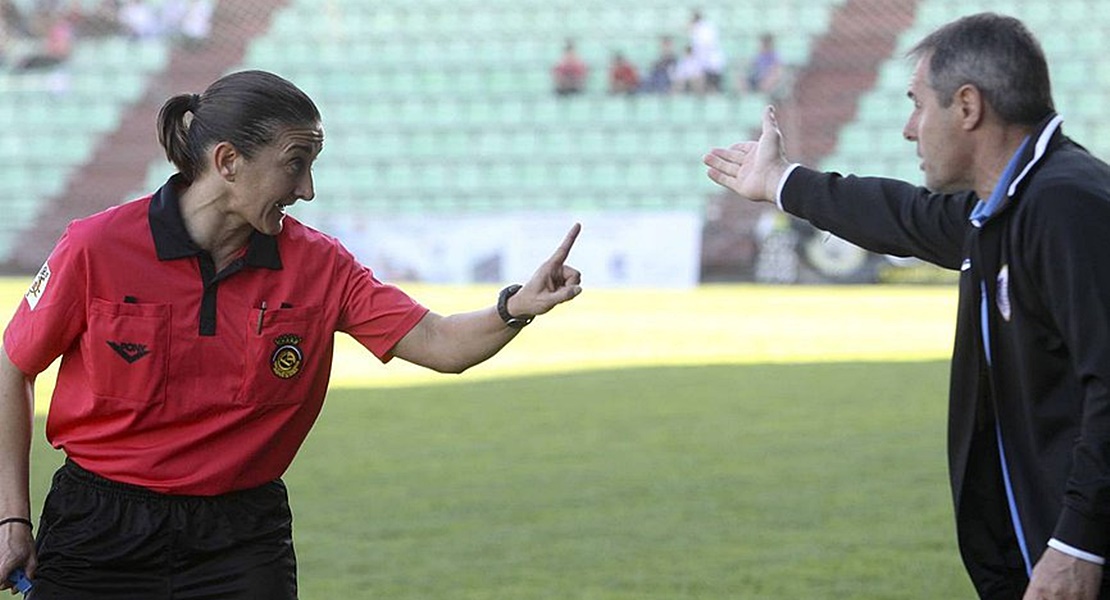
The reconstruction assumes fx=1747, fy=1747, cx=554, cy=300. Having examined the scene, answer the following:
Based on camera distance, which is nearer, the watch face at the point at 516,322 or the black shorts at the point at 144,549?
the black shorts at the point at 144,549

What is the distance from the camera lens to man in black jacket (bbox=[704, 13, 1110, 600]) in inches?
122

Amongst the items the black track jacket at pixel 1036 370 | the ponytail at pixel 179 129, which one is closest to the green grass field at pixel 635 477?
the ponytail at pixel 179 129

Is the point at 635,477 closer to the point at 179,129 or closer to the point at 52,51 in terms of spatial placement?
the point at 179,129

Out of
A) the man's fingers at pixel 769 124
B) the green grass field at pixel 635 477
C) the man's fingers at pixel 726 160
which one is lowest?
the green grass field at pixel 635 477

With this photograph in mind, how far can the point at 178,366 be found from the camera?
3.79 meters

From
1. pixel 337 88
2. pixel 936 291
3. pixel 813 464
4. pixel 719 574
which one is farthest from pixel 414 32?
pixel 719 574

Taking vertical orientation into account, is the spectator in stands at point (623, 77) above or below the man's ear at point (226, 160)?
above

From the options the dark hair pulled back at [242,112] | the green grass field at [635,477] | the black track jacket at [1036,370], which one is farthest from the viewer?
the green grass field at [635,477]

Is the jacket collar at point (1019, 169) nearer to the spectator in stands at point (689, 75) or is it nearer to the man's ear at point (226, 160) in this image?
the man's ear at point (226, 160)

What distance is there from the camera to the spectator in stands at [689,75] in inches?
1261

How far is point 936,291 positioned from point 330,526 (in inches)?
825

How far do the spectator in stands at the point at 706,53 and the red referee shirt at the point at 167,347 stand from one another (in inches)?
1102

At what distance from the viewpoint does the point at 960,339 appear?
11.4ft

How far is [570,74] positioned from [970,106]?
1167 inches
